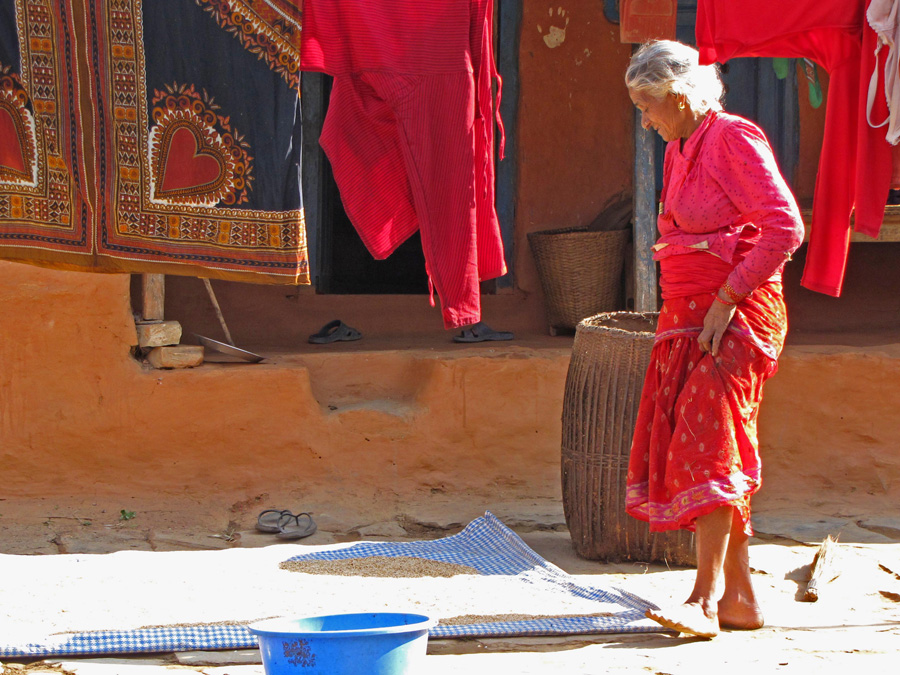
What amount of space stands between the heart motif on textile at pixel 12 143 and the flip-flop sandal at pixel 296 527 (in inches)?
64.9

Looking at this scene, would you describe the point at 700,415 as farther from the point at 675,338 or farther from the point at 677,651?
the point at 677,651

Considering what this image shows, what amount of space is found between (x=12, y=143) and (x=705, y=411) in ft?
8.83

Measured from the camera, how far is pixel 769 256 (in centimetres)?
268

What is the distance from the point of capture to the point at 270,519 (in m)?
4.15

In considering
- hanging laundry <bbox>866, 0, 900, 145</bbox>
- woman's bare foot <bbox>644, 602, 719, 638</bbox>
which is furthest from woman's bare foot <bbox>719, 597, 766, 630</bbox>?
hanging laundry <bbox>866, 0, 900, 145</bbox>

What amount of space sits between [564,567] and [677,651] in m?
0.97

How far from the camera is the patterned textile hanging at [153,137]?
3.83m

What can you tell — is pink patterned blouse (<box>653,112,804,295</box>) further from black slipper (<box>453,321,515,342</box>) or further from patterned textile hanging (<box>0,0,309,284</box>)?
black slipper (<box>453,321,515,342</box>)

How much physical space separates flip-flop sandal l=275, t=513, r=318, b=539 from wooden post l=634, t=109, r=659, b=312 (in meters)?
1.72

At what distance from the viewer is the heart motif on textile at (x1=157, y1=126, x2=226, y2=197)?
394 cm

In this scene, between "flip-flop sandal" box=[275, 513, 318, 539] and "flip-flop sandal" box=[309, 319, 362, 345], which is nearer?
"flip-flop sandal" box=[275, 513, 318, 539]

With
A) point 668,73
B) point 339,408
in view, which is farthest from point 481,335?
point 668,73

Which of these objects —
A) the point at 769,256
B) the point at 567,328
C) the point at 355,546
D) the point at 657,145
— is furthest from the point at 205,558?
the point at 657,145

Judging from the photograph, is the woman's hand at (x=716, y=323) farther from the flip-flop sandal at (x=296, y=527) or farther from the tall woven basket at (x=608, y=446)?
the flip-flop sandal at (x=296, y=527)
